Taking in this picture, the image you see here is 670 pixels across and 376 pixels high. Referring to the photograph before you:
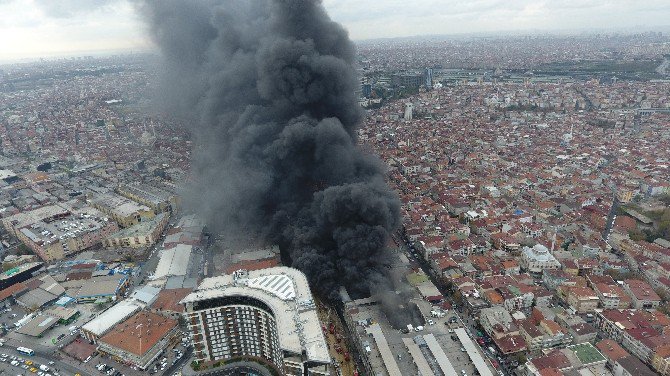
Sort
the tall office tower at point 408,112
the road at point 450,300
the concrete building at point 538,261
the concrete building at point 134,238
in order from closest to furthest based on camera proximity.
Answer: the road at point 450,300, the concrete building at point 538,261, the concrete building at point 134,238, the tall office tower at point 408,112

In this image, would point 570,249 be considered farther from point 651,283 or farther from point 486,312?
point 486,312

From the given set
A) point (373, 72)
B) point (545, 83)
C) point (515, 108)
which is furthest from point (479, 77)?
point (515, 108)

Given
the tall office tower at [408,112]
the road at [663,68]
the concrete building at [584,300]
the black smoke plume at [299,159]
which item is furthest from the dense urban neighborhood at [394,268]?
the road at [663,68]

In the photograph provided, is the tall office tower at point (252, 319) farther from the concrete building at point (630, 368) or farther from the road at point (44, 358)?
the concrete building at point (630, 368)

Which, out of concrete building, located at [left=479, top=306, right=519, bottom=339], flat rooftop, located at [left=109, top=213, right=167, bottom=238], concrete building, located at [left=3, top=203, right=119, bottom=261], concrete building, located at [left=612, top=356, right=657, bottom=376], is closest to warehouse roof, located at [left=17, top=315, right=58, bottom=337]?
concrete building, located at [left=3, top=203, right=119, bottom=261]

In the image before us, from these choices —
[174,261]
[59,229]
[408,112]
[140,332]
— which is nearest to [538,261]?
[174,261]

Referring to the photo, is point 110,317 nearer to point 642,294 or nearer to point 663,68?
point 642,294
